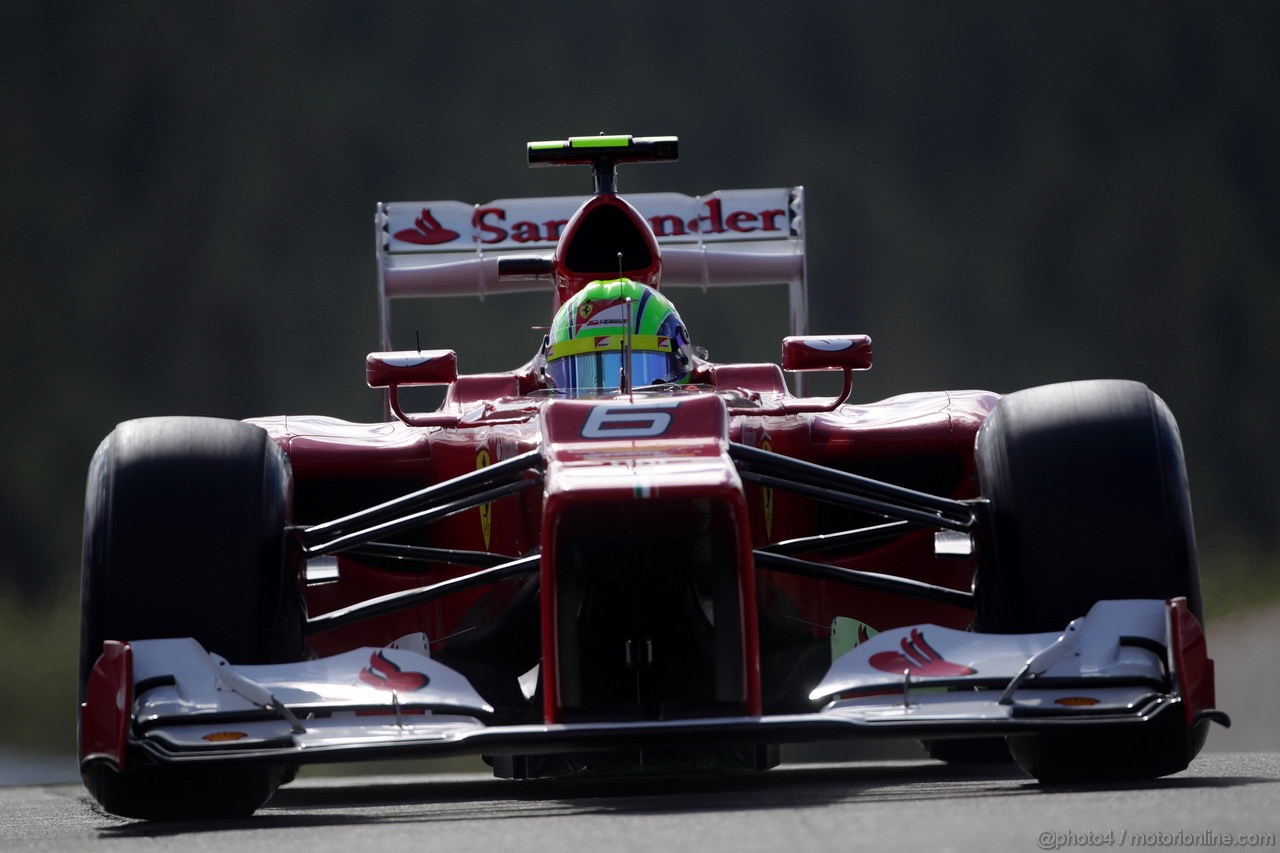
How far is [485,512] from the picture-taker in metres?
6.49

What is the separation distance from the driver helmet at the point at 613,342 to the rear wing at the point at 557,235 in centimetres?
259

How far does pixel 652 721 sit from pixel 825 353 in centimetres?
205

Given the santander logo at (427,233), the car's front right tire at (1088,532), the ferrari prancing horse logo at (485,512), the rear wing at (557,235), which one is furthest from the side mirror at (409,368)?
the santander logo at (427,233)

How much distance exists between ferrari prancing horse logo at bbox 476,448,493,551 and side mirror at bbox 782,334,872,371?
1.03 metres

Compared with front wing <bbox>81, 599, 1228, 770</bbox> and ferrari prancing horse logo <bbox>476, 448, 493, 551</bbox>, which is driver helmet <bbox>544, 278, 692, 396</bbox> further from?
front wing <bbox>81, 599, 1228, 770</bbox>

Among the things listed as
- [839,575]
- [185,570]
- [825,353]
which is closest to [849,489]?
[839,575]

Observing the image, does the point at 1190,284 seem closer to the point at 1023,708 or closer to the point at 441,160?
the point at 441,160

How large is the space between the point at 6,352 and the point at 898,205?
10175 millimetres

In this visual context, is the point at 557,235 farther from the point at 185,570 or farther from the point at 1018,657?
the point at 1018,657

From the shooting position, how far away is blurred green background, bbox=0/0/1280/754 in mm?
20938

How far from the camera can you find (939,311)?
72.6 feet

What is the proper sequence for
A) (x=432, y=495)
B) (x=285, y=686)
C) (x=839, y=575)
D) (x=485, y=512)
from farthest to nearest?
(x=485, y=512) < (x=839, y=575) < (x=432, y=495) < (x=285, y=686)

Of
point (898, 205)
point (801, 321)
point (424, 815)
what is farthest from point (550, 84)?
point (424, 815)

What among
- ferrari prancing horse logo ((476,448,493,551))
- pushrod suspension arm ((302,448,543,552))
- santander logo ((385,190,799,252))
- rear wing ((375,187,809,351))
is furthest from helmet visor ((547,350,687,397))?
santander logo ((385,190,799,252))
